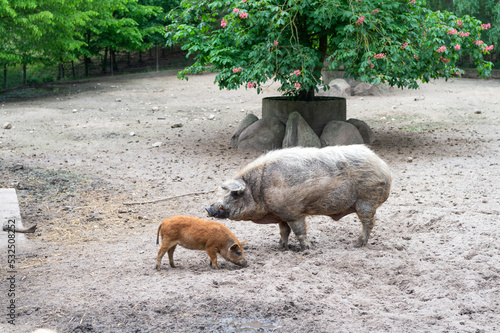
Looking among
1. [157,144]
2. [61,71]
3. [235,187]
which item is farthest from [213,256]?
[61,71]

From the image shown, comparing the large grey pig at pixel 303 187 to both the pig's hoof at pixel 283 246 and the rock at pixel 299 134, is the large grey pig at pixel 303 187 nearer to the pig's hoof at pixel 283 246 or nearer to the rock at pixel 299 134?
the pig's hoof at pixel 283 246

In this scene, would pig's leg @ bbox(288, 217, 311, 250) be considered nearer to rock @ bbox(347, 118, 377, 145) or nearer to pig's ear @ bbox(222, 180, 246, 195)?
pig's ear @ bbox(222, 180, 246, 195)

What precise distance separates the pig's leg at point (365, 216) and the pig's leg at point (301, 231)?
0.62 m

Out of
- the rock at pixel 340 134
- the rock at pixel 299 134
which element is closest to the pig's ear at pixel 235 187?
the rock at pixel 299 134

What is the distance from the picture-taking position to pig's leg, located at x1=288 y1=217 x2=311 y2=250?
571cm

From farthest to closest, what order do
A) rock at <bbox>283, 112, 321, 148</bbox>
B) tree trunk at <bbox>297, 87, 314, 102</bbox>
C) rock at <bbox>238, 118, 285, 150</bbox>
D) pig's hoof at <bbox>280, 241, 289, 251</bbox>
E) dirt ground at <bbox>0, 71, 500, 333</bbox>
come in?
tree trunk at <bbox>297, 87, 314, 102</bbox>, rock at <bbox>238, 118, 285, 150</bbox>, rock at <bbox>283, 112, 321, 148</bbox>, pig's hoof at <bbox>280, 241, 289, 251</bbox>, dirt ground at <bbox>0, 71, 500, 333</bbox>

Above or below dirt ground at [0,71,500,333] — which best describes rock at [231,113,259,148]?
above

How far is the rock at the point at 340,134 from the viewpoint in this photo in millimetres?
11180

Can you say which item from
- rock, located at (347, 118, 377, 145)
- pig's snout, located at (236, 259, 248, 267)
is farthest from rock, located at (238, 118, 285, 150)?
pig's snout, located at (236, 259, 248, 267)

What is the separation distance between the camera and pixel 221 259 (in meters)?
5.71

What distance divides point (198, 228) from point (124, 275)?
32.4 inches

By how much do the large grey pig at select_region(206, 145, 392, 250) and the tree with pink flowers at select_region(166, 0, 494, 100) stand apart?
14.6 feet

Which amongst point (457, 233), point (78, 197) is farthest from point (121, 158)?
point (457, 233)

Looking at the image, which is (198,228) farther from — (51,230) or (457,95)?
(457,95)
